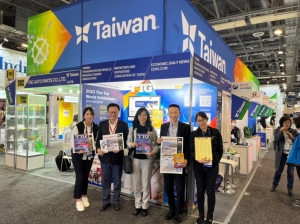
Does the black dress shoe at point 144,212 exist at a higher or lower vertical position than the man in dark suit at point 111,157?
lower

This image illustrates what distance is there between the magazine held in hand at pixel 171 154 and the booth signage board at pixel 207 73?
87 cm

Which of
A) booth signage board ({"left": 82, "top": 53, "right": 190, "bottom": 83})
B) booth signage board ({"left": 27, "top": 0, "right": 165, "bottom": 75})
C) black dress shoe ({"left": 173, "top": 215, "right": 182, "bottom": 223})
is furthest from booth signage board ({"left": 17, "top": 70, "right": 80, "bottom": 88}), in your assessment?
black dress shoe ({"left": 173, "top": 215, "right": 182, "bottom": 223})

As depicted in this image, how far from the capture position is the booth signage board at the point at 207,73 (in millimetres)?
2895

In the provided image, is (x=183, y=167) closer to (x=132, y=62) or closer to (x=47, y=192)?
(x=132, y=62)

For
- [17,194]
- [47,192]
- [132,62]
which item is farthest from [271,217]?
[17,194]

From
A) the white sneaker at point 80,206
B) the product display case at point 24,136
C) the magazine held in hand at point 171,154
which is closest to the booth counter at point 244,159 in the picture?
the magazine held in hand at point 171,154

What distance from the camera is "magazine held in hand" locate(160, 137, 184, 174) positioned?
270 centimetres

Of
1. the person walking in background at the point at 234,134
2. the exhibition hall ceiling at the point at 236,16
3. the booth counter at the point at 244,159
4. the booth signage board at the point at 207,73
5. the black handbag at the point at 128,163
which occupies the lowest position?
the booth counter at the point at 244,159

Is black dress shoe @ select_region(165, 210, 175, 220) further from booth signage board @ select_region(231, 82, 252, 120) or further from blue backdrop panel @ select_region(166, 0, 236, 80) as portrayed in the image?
booth signage board @ select_region(231, 82, 252, 120)

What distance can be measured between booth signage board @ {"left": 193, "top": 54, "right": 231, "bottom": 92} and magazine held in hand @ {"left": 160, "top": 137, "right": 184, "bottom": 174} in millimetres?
873

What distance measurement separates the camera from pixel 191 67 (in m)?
2.83

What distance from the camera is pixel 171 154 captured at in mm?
2760

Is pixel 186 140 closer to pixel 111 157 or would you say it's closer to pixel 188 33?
pixel 111 157

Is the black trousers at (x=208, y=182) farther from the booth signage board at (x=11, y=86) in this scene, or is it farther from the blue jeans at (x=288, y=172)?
the booth signage board at (x=11, y=86)
